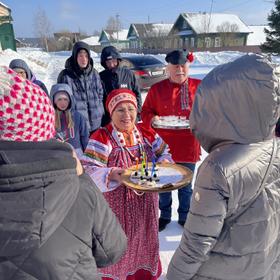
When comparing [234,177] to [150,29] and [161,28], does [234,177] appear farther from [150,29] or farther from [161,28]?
[150,29]

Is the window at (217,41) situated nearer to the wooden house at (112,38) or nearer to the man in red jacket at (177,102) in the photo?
the wooden house at (112,38)

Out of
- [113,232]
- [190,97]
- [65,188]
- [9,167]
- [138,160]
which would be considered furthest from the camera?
[190,97]

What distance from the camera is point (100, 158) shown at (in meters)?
2.06

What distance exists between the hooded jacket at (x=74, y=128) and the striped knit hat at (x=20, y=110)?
100 inches

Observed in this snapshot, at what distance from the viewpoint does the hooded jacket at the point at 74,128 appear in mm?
3502

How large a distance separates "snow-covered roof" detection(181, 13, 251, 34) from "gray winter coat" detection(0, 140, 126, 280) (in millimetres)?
43757

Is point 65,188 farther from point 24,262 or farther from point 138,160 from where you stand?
point 138,160

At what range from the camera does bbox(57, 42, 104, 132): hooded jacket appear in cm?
402

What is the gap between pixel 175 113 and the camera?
2.96 meters

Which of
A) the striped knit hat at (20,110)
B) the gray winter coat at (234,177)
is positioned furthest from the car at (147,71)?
the striped knit hat at (20,110)

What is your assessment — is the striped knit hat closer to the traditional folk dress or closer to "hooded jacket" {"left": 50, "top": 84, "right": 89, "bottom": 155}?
the traditional folk dress

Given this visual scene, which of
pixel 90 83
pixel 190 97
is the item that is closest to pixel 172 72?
pixel 190 97

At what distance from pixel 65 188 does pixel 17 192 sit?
0.48 ft

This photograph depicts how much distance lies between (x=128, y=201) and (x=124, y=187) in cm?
10
